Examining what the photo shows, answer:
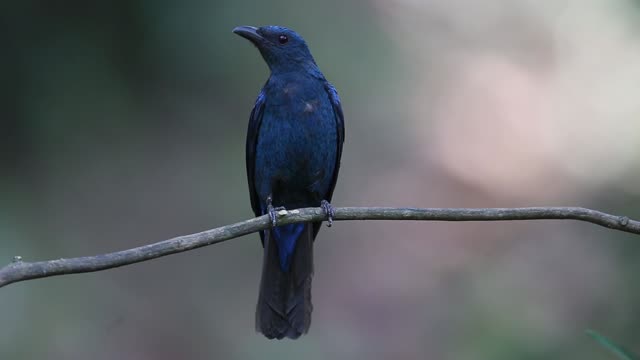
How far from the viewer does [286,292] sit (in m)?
5.17

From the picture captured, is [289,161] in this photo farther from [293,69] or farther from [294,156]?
[293,69]

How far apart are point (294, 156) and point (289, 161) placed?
0.04 metres

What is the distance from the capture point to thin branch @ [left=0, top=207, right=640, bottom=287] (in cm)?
314

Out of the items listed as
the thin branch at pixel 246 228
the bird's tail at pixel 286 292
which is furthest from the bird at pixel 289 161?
the thin branch at pixel 246 228

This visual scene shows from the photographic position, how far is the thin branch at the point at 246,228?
10.3ft

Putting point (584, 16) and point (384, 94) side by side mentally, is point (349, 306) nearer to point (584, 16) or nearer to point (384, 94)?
point (384, 94)

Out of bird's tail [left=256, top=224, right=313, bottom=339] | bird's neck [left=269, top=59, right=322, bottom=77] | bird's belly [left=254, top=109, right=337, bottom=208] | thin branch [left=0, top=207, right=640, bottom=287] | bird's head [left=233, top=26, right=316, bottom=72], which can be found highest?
bird's head [left=233, top=26, right=316, bottom=72]

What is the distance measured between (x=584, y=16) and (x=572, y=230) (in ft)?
6.52

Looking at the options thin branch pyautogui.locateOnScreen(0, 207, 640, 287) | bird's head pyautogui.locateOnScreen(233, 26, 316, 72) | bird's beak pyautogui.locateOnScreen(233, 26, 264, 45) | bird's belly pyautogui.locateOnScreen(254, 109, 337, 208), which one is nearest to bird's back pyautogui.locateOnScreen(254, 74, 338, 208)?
bird's belly pyautogui.locateOnScreen(254, 109, 337, 208)

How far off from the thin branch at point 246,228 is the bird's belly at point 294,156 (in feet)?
3.04

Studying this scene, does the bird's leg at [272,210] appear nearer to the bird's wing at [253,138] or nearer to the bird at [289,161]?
the bird at [289,161]

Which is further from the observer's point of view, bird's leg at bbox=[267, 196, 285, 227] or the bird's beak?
the bird's beak

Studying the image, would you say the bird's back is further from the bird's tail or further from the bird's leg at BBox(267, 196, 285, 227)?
the bird's tail

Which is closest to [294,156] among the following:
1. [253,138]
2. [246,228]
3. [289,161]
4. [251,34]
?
[289,161]
